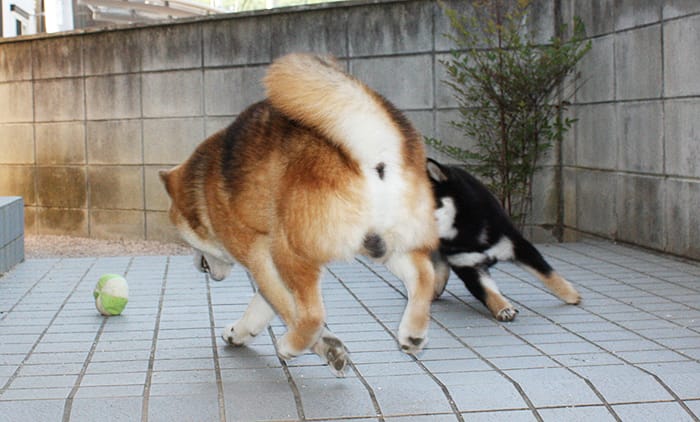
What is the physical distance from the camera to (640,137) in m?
6.96

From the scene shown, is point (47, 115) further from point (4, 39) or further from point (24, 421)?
point (24, 421)

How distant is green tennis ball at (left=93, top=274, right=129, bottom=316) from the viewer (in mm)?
4988

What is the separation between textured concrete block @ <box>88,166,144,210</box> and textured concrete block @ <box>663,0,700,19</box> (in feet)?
17.6

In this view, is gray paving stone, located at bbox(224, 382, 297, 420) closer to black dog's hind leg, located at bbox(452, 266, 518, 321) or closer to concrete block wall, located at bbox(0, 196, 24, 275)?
black dog's hind leg, located at bbox(452, 266, 518, 321)

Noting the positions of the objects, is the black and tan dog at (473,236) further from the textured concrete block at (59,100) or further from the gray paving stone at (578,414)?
the textured concrete block at (59,100)

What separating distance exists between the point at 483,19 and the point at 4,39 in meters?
5.63

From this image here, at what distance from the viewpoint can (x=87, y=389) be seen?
3.54 meters

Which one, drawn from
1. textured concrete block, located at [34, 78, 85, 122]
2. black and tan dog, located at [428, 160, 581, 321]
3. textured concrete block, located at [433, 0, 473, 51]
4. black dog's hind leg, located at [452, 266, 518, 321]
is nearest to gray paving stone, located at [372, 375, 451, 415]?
black dog's hind leg, located at [452, 266, 518, 321]

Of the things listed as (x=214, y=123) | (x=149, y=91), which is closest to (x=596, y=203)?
(x=214, y=123)

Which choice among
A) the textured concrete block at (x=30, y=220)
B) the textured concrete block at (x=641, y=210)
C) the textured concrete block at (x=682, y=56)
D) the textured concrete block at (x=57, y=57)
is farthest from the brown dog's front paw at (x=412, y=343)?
the textured concrete block at (x=30, y=220)

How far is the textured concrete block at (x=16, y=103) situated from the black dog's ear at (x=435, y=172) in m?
6.48

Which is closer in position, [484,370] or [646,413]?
[646,413]

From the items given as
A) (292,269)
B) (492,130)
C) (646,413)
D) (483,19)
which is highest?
(483,19)

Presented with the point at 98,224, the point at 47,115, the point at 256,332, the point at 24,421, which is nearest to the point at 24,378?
the point at 24,421
